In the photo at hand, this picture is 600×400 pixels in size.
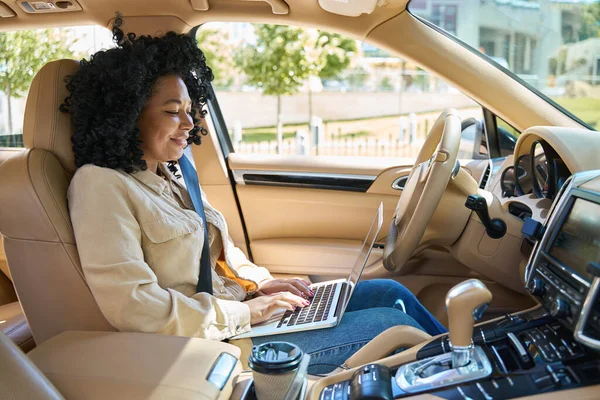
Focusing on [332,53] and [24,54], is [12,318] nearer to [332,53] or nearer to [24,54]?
[24,54]

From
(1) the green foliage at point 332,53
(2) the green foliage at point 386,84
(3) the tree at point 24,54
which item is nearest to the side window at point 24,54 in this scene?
(3) the tree at point 24,54

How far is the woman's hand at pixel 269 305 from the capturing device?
6.10 feet

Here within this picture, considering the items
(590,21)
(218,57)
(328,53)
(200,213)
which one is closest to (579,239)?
(200,213)

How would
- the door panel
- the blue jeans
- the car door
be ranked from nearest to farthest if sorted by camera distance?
the blue jeans
the car door
the door panel

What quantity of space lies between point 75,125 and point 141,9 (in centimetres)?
111

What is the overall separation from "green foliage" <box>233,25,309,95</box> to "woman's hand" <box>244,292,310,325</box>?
8196 millimetres

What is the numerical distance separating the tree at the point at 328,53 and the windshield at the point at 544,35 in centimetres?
151

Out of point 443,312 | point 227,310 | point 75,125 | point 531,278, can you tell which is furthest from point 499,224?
point 75,125

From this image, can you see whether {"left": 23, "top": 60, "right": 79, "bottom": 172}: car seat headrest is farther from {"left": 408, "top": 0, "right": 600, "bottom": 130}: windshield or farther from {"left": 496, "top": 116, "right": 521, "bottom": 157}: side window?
{"left": 408, "top": 0, "right": 600, "bottom": 130}: windshield

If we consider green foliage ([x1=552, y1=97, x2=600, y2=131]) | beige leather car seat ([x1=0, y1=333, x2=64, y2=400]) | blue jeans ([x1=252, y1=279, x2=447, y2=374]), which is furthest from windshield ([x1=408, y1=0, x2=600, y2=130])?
beige leather car seat ([x1=0, y1=333, x2=64, y2=400])

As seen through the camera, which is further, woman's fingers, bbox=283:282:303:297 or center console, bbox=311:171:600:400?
woman's fingers, bbox=283:282:303:297

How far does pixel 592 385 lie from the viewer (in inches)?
45.6

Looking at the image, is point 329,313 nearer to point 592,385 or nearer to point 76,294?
point 76,294

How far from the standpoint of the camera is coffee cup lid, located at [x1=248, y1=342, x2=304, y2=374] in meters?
1.28
